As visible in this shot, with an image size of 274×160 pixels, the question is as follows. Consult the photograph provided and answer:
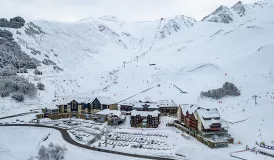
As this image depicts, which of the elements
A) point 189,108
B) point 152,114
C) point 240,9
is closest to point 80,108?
point 152,114

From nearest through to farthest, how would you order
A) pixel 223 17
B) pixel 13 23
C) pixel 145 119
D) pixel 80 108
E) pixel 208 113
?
pixel 208 113 < pixel 145 119 < pixel 80 108 < pixel 13 23 < pixel 223 17

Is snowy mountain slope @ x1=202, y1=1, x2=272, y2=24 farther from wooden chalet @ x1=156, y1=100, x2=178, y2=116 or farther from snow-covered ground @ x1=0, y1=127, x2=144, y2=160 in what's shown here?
snow-covered ground @ x1=0, y1=127, x2=144, y2=160

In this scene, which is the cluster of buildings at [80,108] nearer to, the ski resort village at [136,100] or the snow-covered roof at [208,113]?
the ski resort village at [136,100]

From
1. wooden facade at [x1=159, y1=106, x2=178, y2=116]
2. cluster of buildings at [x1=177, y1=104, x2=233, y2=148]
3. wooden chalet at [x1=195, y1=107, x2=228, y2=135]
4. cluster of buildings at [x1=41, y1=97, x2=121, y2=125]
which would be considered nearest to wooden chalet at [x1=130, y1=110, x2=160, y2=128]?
cluster of buildings at [x1=177, y1=104, x2=233, y2=148]

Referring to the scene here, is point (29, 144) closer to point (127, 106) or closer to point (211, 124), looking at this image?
point (127, 106)

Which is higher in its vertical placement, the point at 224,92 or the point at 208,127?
the point at 224,92

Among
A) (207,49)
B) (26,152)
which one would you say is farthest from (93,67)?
(26,152)
